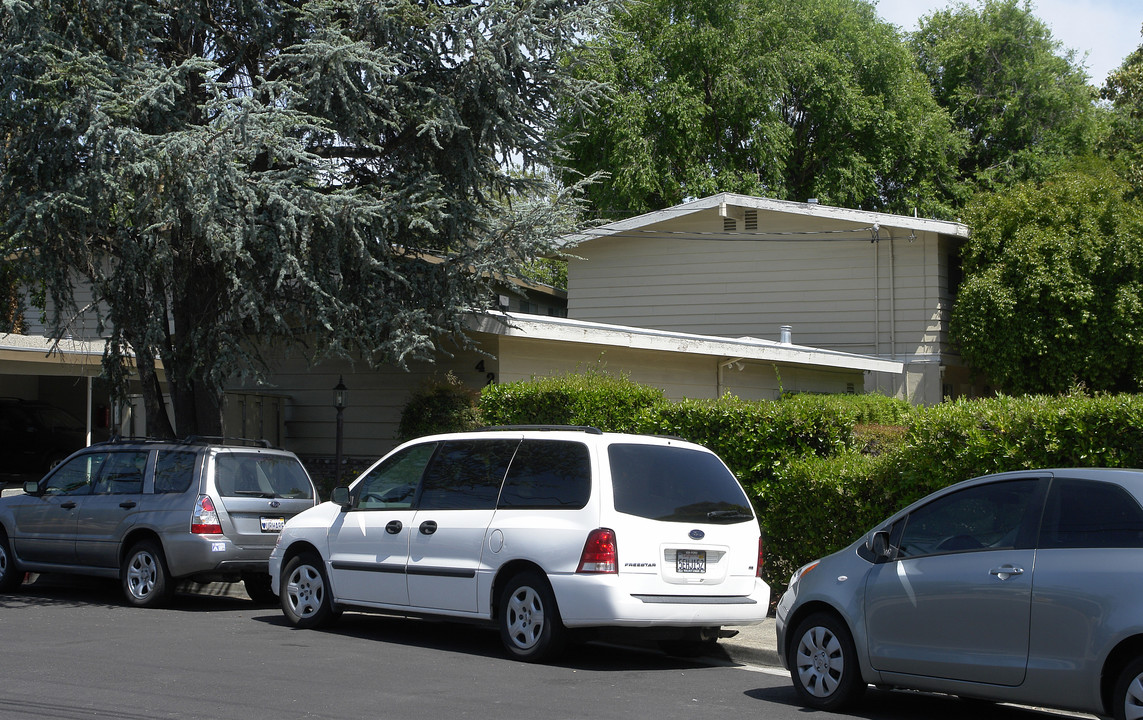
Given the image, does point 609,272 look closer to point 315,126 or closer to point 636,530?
point 315,126

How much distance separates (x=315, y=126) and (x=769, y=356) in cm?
1001

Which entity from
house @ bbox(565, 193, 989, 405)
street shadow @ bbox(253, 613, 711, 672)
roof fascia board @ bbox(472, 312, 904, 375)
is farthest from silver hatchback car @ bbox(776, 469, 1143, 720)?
house @ bbox(565, 193, 989, 405)

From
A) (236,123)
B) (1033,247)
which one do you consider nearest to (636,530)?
(236,123)

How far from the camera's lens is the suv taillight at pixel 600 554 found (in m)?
8.44

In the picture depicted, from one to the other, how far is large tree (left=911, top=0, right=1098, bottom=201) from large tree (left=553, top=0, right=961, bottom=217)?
12.4 ft

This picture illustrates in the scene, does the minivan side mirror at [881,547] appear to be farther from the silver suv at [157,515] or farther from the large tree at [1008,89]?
the large tree at [1008,89]

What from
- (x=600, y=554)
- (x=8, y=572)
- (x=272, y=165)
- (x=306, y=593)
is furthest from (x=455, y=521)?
(x=272, y=165)

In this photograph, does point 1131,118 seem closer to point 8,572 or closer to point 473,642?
point 473,642

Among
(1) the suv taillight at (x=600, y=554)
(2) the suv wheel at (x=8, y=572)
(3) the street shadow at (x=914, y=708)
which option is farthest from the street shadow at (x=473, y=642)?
(2) the suv wheel at (x=8, y=572)

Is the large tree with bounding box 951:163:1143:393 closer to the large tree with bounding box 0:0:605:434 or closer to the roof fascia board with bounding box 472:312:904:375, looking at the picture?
the roof fascia board with bounding box 472:312:904:375

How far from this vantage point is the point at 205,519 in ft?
37.3

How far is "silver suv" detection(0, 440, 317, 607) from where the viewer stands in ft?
37.5

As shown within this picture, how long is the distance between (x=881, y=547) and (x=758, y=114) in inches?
1222

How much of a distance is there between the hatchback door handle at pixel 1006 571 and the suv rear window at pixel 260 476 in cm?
779
